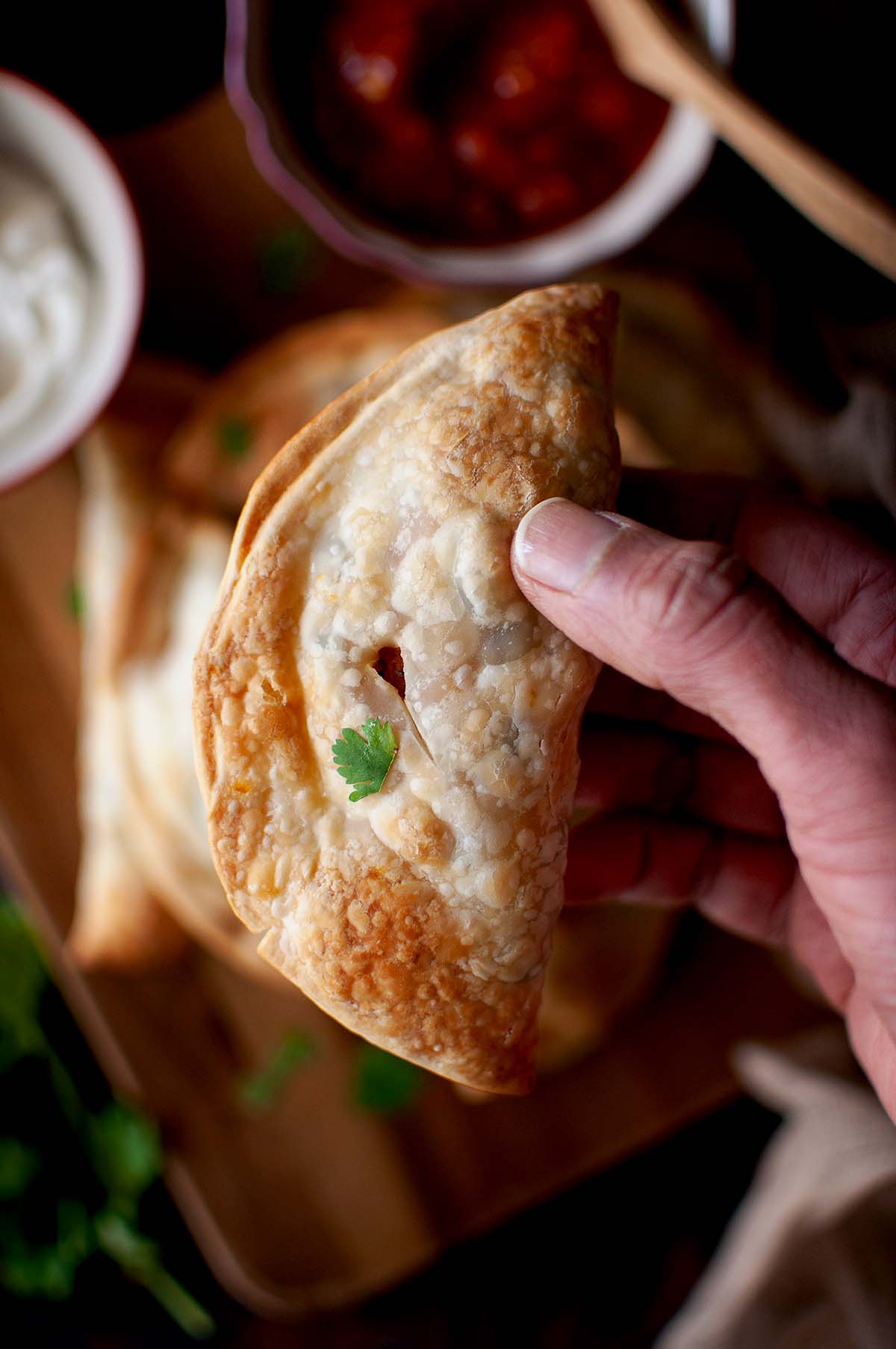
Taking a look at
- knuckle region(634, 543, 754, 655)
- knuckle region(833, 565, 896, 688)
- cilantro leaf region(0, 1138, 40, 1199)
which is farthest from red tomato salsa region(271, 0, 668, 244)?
cilantro leaf region(0, 1138, 40, 1199)

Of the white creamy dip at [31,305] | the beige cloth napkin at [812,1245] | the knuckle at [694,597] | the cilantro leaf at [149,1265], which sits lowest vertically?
the cilantro leaf at [149,1265]

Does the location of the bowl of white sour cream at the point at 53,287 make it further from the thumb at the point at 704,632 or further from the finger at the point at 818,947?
the finger at the point at 818,947

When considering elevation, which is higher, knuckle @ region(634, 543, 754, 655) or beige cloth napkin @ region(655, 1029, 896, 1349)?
knuckle @ region(634, 543, 754, 655)

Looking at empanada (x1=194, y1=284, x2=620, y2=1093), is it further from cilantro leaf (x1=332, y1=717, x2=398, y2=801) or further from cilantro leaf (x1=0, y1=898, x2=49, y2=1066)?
cilantro leaf (x1=0, y1=898, x2=49, y2=1066)

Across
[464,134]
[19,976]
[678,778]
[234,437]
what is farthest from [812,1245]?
[464,134]

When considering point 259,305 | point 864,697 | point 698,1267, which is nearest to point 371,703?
point 864,697

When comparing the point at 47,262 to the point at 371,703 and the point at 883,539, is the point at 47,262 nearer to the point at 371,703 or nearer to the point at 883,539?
the point at 371,703

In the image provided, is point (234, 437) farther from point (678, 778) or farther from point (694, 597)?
point (694, 597)

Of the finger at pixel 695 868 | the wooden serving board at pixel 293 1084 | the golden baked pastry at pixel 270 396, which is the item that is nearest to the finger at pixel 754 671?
the finger at pixel 695 868
